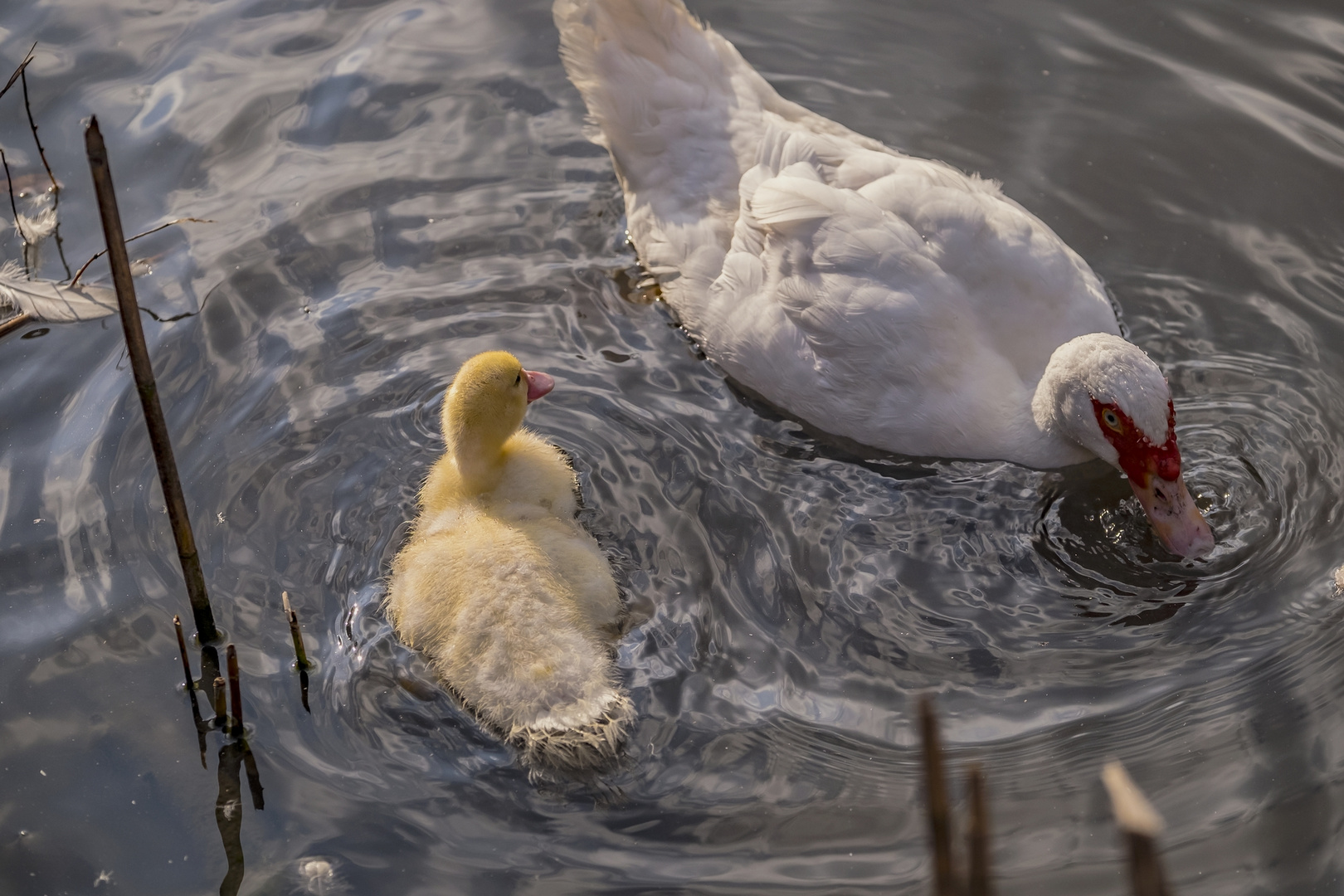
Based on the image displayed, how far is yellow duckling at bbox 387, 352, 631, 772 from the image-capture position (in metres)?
2.86

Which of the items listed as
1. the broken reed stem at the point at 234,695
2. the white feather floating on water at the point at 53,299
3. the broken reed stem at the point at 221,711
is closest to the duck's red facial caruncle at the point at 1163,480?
the broken reed stem at the point at 234,695

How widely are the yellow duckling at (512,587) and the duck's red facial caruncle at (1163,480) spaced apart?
5.03ft

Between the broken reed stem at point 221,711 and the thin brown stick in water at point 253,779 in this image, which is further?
Answer: the broken reed stem at point 221,711

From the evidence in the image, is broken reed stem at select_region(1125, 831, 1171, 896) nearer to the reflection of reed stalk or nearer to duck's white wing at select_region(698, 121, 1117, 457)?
the reflection of reed stalk

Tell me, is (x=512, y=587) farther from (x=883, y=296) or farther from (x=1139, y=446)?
(x=1139, y=446)

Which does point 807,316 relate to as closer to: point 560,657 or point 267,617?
point 560,657

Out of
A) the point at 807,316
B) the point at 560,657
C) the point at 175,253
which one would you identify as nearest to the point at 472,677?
the point at 560,657

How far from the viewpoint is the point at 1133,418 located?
11.2ft

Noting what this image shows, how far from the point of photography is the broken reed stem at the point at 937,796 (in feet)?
3.35

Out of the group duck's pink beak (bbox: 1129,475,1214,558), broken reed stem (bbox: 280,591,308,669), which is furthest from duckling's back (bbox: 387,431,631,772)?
duck's pink beak (bbox: 1129,475,1214,558)

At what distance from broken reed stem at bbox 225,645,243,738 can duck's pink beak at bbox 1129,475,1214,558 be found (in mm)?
2530

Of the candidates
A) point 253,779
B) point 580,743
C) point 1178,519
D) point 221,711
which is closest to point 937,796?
point 580,743

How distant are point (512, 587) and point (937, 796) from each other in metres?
2.04

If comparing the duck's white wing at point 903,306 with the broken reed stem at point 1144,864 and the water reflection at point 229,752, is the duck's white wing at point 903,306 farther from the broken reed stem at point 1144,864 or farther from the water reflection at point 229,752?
the broken reed stem at point 1144,864
